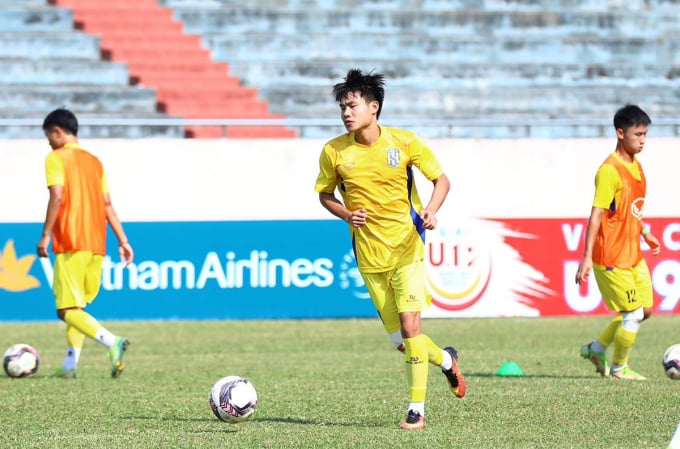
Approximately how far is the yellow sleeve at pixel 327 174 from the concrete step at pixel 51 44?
594 inches

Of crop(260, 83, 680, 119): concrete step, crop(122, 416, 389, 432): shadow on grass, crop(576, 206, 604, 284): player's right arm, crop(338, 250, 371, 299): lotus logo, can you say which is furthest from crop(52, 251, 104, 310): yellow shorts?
crop(260, 83, 680, 119): concrete step

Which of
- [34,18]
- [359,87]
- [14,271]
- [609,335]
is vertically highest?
[359,87]

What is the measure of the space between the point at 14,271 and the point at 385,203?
1018cm

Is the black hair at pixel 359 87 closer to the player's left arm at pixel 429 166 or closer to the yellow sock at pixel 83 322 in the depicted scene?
the player's left arm at pixel 429 166

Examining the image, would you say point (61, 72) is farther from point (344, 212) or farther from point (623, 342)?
point (344, 212)

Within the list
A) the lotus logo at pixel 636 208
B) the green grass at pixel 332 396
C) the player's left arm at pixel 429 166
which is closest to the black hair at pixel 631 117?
the lotus logo at pixel 636 208

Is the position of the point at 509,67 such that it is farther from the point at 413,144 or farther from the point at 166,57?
the point at 413,144

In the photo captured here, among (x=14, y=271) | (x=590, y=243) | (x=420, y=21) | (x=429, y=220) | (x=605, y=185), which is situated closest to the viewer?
(x=429, y=220)

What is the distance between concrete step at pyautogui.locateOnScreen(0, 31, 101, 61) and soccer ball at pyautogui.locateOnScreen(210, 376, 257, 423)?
1537 centimetres

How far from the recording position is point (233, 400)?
7590mm

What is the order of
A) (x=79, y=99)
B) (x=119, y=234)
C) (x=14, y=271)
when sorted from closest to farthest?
1. (x=119, y=234)
2. (x=14, y=271)
3. (x=79, y=99)

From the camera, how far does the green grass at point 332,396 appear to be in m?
7.05

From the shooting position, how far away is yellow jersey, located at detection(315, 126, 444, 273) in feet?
24.9

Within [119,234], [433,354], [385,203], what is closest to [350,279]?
[119,234]
